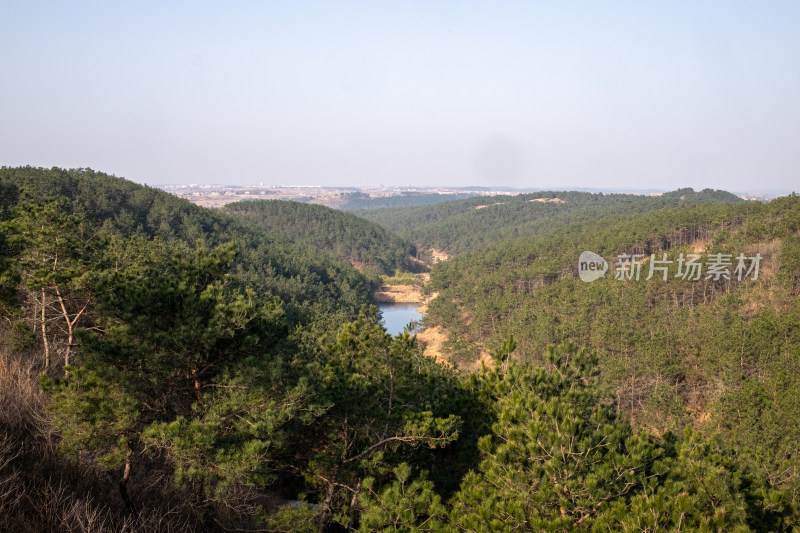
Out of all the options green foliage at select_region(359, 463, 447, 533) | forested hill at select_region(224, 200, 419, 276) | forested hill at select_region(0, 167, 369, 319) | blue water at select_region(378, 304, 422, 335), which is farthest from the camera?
forested hill at select_region(224, 200, 419, 276)

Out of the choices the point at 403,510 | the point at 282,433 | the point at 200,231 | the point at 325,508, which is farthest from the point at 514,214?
the point at 403,510

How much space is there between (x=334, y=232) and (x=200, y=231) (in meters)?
36.9

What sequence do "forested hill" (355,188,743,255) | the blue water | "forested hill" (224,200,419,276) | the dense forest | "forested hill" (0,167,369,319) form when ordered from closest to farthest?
1. the dense forest
2. "forested hill" (0,167,369,319)
3. the blue water
4. "forested hill" (224,200,419,276)
5. "forested hill" (355,188,743,255)

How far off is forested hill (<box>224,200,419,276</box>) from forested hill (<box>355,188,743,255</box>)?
1069 cm

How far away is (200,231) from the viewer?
184ft

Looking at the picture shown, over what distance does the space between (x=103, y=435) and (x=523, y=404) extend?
4.87 metres

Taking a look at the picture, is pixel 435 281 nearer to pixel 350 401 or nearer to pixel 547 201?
pixel 350 401

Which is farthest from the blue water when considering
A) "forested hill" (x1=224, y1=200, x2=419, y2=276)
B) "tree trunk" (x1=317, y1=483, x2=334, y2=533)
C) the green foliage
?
the green foliage

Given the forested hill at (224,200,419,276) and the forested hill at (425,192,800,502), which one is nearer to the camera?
the forested hill at (425,192,800,502)

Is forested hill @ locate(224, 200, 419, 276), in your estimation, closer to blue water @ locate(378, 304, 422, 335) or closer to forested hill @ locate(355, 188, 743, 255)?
forested hill @ locate(355, 188, 743, 255)

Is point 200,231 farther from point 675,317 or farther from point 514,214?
point 514,214

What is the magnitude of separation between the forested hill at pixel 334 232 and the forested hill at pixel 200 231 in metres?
20.6

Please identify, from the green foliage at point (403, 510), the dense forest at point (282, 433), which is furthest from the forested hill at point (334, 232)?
the green foliage at point (403, 510)

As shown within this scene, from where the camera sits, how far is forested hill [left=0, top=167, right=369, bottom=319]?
150 ft
